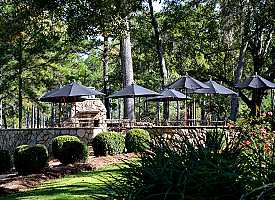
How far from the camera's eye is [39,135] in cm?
1809

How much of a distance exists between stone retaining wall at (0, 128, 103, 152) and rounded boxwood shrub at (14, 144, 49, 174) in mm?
4735

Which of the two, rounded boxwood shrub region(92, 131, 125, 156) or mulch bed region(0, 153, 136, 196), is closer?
mulch bed region(0, 153, 136, 196)

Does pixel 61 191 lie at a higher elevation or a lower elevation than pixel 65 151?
lower

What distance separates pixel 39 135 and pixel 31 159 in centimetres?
683

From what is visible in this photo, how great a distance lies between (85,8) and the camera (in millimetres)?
8305

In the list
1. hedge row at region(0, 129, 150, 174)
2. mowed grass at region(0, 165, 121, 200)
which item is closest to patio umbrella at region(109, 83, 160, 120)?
hedge row at region(0, 129, 150, 174)

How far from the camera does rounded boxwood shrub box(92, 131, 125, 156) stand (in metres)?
13.3

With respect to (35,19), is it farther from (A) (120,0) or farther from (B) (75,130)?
(B) (75,130)

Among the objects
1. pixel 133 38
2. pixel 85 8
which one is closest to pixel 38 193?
pixel 85 8

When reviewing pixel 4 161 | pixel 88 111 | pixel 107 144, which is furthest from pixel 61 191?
pixel 88 111

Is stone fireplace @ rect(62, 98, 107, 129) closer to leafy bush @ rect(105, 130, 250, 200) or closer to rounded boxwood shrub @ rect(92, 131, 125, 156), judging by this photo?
rounded boxwood shrub @ rect(92, 131, 125, 156)

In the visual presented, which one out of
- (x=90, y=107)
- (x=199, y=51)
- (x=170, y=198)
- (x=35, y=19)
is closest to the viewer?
(x=170, y=198)

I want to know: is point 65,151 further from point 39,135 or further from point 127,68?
point 127,68

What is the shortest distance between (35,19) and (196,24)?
1702cm
